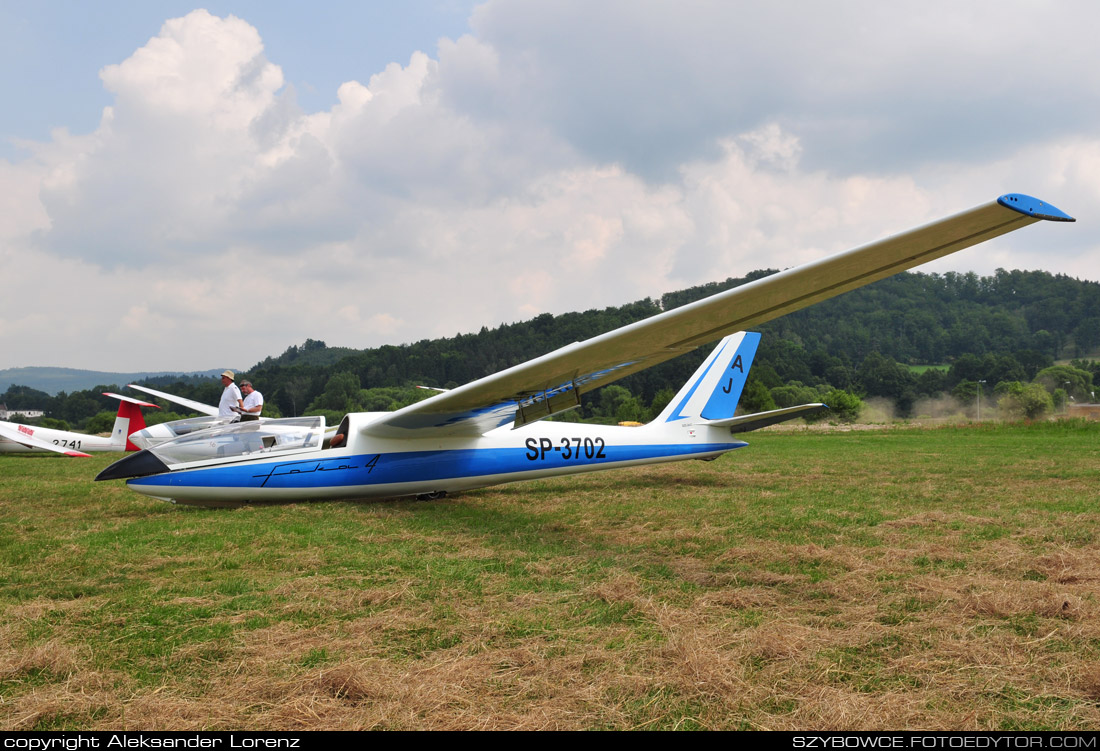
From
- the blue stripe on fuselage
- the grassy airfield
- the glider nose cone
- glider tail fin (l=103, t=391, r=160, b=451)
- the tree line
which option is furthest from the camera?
the tree line

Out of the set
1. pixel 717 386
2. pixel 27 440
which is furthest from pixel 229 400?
pixel 27 440

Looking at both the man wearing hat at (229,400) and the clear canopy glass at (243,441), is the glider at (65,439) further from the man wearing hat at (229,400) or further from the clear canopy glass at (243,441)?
the clear canopy glass at (243,441)

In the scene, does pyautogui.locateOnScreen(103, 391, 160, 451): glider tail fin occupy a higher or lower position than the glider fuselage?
higher

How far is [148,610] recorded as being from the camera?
3.98 m

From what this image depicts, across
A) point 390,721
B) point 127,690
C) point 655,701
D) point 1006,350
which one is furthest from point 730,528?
point 1006,350

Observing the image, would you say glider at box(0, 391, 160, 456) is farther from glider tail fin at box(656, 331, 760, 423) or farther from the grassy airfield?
glider tail fin at box(656, 331, 760, 423)

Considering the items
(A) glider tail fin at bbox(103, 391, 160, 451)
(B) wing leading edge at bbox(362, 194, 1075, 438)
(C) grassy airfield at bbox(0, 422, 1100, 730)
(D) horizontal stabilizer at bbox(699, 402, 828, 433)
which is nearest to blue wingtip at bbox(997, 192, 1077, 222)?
(B) wing leading edge at bbox(362, 194, 1075, 438)

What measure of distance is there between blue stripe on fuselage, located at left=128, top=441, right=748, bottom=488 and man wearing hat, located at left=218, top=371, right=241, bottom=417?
2900mm

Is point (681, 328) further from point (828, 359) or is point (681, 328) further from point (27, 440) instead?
point (828, 359)

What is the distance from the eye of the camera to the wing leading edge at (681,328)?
14.0ft

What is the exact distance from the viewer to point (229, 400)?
10.8 m

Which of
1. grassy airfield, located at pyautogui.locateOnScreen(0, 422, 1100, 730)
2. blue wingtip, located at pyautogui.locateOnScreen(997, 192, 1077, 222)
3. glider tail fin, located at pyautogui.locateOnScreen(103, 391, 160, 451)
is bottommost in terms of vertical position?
grassy airfield, located at pyautogui.locateOnScreen(0, 422, 1100, 730)

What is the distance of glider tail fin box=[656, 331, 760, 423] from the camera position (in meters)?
11.3
